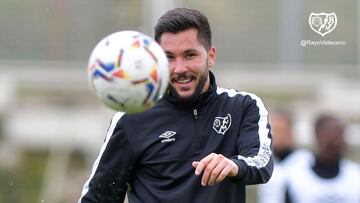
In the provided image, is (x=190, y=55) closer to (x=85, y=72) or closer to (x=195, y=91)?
(x=195, y=91)

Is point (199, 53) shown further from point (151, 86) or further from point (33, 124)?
point (33, 124)

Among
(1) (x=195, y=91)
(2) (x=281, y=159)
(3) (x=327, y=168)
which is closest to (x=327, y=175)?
(3) (x=327, y=168)

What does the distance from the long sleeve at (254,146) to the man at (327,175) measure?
2.44 metres

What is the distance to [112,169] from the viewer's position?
15.2 ft

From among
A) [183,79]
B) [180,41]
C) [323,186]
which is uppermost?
[180,41]

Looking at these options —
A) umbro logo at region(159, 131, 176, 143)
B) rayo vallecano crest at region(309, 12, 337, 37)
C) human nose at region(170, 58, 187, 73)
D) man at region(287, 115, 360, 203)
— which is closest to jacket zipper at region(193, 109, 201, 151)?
umbro logo at region(159, 131, 176, 143)

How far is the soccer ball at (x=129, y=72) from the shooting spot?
4062 mm

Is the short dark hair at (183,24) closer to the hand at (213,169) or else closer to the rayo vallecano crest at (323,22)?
A: the hand at (213,169)

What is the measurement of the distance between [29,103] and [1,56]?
3.51 ft

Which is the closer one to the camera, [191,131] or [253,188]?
[191,131]

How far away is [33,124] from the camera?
1041 centimetres

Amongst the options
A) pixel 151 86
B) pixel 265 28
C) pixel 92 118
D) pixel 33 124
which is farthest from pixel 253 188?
pixel 151 86

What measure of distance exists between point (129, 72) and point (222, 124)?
2.33ft

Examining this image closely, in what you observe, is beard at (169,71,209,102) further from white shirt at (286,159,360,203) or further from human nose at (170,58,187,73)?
white shirt at (286,159,360,203)
